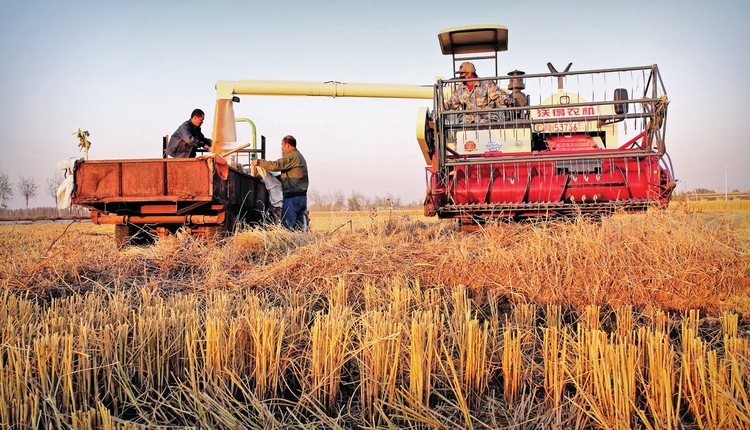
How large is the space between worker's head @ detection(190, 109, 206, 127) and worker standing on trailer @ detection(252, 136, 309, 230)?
1259 millimetres

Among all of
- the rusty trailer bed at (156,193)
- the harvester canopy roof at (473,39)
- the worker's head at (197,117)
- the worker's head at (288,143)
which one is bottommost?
the rusty trailer bed at (156,193)

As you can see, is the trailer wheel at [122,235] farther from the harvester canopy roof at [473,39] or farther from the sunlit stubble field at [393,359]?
the harvester canopy roof at [473,39]

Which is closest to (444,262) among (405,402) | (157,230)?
(405,402)

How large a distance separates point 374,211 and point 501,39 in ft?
15.6

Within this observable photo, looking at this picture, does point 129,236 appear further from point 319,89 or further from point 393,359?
Answer: point 393,359

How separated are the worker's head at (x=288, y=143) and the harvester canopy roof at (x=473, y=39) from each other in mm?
3433

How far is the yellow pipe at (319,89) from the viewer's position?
500 inches

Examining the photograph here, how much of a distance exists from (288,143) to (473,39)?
406 centimetres

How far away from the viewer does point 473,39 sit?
422 inches

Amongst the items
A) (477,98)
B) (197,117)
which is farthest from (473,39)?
(197,117)

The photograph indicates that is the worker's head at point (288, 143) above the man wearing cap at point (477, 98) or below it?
below

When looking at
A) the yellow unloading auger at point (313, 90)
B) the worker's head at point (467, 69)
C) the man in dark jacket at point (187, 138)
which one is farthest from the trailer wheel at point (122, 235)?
the worker's head at point (467, 69)

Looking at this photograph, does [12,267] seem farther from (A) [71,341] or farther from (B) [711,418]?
(B) [711,418]

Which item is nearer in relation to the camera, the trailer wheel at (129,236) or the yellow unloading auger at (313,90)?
the trailer wheel at (129,236)
